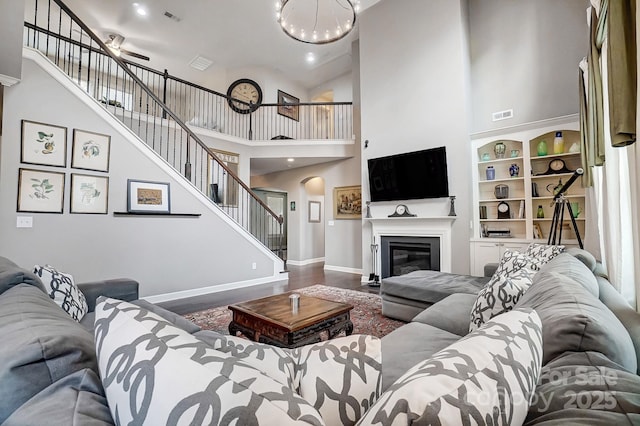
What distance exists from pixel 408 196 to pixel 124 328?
4.79 m

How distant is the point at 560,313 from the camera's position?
833 mm

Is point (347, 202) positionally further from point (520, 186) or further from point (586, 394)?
point (586, 394)

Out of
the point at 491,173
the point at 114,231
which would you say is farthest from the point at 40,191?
the point at 491,173

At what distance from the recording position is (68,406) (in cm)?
51

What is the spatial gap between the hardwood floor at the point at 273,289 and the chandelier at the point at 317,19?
3815mm

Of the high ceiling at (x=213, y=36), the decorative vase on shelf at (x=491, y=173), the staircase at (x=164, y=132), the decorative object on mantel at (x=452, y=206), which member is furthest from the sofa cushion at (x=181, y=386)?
the high ceiling at (x=213, y=36)

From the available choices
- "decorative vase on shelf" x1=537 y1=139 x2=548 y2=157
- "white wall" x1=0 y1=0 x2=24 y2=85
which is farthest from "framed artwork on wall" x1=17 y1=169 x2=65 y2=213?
"decorative vase on shelf" x1=537 y1=139 x2=548 y2=157

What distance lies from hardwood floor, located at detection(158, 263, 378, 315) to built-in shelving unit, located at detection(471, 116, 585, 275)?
79.4 inches

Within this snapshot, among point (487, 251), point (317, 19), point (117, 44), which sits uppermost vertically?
point (117, 44)

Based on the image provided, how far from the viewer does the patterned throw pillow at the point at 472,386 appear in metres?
0.44

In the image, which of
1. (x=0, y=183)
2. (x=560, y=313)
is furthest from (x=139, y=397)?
(x=0, y=183)

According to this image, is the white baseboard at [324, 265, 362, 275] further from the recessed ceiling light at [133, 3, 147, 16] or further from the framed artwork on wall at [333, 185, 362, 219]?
the recessed ceiling light at [133, 3, 147, 16]

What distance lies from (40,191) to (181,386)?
13.2 feet

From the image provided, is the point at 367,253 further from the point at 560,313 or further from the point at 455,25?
the point at 560,313
